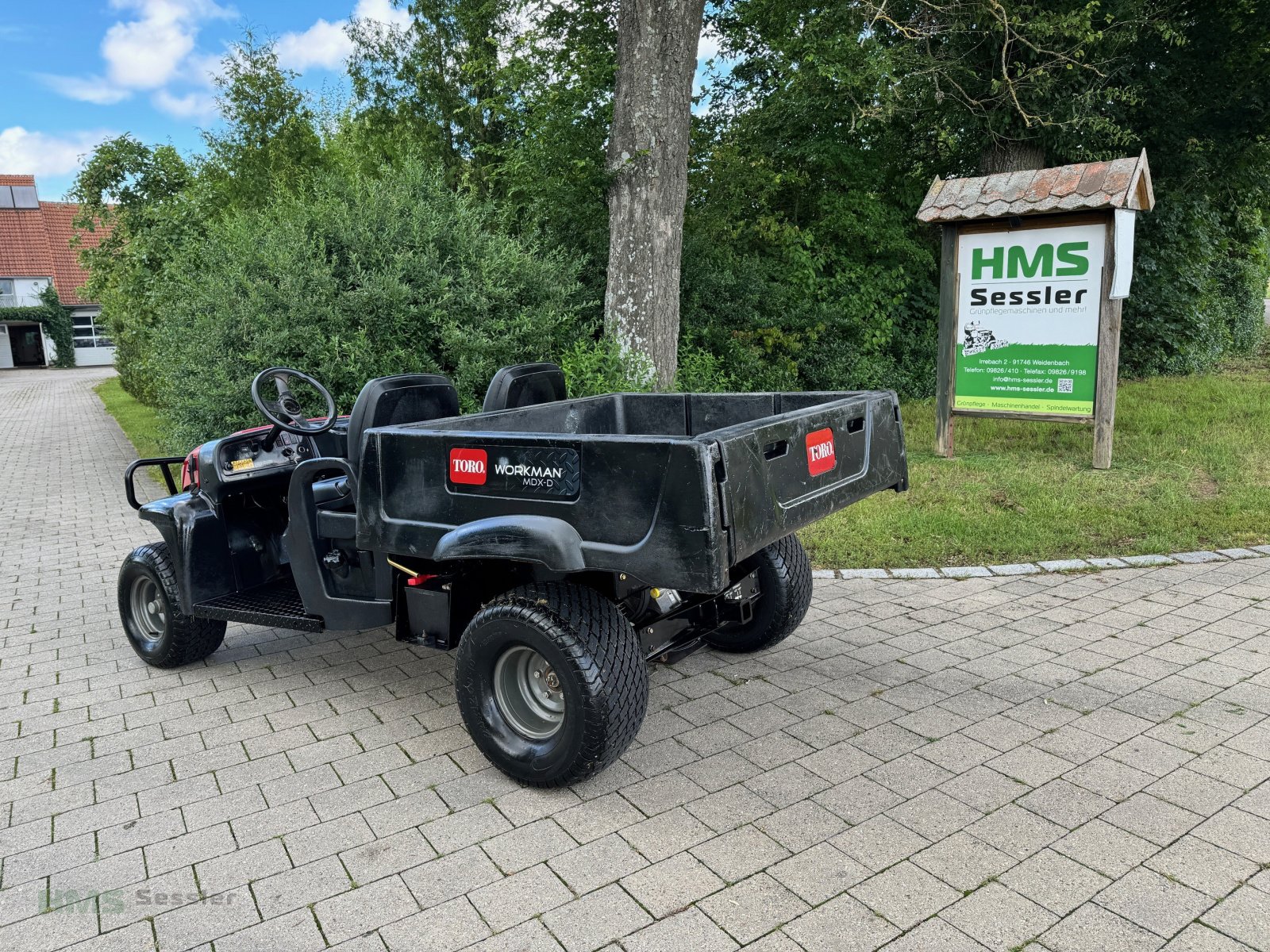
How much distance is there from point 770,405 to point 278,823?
8.21 feet

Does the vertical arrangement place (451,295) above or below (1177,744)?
above

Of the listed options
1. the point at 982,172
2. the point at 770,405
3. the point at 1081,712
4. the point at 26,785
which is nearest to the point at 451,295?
the point at 770,405

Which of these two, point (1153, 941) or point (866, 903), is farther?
point (866, 903)

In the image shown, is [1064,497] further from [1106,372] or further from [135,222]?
[135,222]

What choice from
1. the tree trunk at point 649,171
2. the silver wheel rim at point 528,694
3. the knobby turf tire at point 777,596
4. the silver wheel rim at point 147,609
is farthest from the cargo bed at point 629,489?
the tree trunk at point 649,171

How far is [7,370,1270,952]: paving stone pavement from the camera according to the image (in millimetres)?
2586

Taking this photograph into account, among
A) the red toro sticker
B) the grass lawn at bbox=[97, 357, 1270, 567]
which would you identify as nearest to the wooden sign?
the grass lawn at bbox=[97, 357, 1270, 567]

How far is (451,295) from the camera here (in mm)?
7707

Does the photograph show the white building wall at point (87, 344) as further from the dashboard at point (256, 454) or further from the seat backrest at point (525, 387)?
the seat backrest at point (525, 387)

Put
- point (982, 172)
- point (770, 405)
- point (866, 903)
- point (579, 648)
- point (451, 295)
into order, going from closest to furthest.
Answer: point (866, 903)
point (579, 648)
point (770, 405)
point (451, 295)
point (982, 172)

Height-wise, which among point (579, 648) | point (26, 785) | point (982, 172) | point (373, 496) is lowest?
point (26, 785)

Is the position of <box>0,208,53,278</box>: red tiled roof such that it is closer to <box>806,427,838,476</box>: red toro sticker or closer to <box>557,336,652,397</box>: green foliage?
<box>557,336,652,397</box>: green foliage

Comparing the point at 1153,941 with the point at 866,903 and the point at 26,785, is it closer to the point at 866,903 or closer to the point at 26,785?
the point at 866,903

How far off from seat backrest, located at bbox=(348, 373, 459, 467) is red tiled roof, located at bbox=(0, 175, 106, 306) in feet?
152
